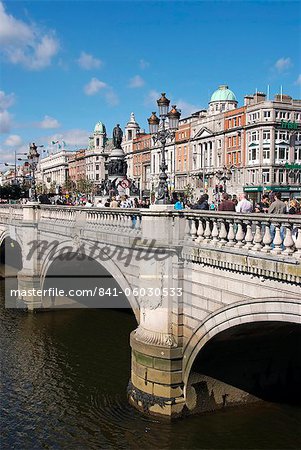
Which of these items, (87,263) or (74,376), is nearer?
Result: (74,376)

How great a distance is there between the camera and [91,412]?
51.4 feet

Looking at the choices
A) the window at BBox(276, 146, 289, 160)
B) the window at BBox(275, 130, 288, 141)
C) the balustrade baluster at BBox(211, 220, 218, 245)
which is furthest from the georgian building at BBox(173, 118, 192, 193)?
the balustrade baluster at BBox(211, 220, 218, 245)

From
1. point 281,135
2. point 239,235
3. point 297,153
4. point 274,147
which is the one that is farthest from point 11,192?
point 239,235

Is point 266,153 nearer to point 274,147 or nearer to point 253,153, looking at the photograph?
point 274,147

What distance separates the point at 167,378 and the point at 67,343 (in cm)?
960

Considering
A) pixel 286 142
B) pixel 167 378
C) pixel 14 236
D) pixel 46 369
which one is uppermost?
pixel 286 142

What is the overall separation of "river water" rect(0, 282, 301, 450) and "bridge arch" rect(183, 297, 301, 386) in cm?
161

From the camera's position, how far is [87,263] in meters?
31.6

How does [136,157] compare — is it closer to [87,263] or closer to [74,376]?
[87,263]

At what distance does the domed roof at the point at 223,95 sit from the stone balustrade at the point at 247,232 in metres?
69.5

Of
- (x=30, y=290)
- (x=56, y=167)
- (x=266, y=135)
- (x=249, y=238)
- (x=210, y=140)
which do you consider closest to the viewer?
(x=249, y=238)

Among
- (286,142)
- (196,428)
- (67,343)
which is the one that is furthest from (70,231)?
(286,142)

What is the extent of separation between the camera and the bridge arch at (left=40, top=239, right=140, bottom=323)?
1634 centimetres

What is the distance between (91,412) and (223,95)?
69527 mm
